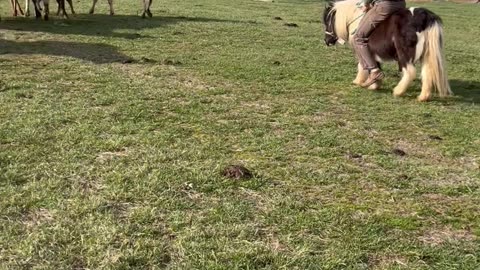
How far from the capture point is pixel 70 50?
9.52 meters

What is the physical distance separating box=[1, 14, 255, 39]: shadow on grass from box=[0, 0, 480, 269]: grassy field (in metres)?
3.34

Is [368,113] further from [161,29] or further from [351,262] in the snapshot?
[161,29]

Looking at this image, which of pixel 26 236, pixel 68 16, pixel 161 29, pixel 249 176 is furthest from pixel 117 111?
pixel 68 16

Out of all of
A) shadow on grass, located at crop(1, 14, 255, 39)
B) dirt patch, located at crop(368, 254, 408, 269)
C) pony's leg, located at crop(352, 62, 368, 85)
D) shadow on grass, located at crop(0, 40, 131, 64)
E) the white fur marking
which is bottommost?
dirt patch, located at crop(368, 254, 408, 269)

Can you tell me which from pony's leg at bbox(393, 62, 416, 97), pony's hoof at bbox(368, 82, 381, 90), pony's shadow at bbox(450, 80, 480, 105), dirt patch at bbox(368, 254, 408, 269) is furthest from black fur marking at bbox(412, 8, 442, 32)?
dirt patch at bbox(368, 254, 408, 269)

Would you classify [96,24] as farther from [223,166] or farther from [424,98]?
[223,166]

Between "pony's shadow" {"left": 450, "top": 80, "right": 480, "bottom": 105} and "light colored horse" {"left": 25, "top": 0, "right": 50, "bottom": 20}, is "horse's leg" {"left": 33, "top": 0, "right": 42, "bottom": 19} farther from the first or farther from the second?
"pony's shadow" {"left": 450, "top": 80, "right": 480, "bottom": 105}

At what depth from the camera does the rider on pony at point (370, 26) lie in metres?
6.89

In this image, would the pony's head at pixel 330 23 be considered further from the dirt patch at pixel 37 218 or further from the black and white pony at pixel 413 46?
the dirt patch at pixel 37 218

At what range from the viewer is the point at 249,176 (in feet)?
13.1

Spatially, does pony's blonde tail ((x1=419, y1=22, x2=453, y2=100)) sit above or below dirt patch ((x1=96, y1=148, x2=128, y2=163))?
above

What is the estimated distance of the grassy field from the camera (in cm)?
294

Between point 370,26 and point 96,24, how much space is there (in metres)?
8.53

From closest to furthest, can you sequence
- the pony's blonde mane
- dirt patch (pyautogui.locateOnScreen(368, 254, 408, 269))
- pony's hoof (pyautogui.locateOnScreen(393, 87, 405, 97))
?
1. dirt patch (pyautogui.locateOnScreen(368, 254, 408, 269))
2. pony's hoof (pyautogui.locateOnScreen(393, 87, 405, 97))
3. the pony's blonde mane
